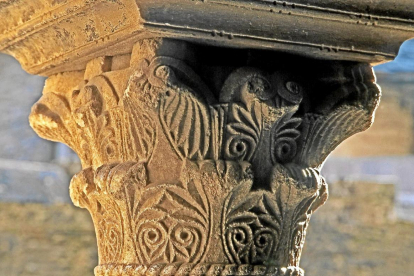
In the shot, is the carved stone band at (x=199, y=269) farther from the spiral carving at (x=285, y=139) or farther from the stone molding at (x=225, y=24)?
the stone molding at (x=225, y=24)

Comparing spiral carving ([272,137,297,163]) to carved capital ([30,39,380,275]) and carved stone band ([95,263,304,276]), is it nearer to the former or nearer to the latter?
carved capital ([30,39,380,275])

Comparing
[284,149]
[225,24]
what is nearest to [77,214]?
[284,149]

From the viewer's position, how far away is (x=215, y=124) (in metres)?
1.51

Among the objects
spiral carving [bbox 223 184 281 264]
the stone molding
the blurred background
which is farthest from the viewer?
the blurred background

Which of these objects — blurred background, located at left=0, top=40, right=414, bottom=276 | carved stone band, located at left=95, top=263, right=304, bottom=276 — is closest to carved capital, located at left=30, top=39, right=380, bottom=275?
carved stone band, located at left=95, top=263, right=304, bottom=276

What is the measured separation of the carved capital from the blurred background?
553 cm

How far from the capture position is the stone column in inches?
58.4

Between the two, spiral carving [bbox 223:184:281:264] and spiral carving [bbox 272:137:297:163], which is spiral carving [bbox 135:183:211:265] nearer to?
spiral carving [bbox 223:184:281:264]

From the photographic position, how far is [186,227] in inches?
60.4

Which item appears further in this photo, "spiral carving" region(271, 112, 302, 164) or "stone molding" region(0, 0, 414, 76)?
"spiral carving" region(271, 112, 302, 164)

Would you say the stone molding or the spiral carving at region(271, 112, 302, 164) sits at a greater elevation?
the stone molding

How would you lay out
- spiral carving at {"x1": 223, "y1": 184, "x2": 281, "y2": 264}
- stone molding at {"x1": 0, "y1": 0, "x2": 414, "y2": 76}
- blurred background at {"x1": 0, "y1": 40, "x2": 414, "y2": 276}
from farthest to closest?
blurred background at {"x1": 0, "y1": 40, "x2": 414, "y2": 276} → spiral carving at {"x1": 223, "y1": 184, "x2": 281, "y2": 264} → stone molding at {"x1": 0, "y1": 0, "x2": 414, "y2": 76}

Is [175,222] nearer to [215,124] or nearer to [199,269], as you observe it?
[199,269]


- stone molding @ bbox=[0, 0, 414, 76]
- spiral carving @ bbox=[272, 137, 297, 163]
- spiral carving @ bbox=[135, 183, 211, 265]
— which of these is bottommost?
spiral carving @ bbox=[135, 183, 211, 265]
